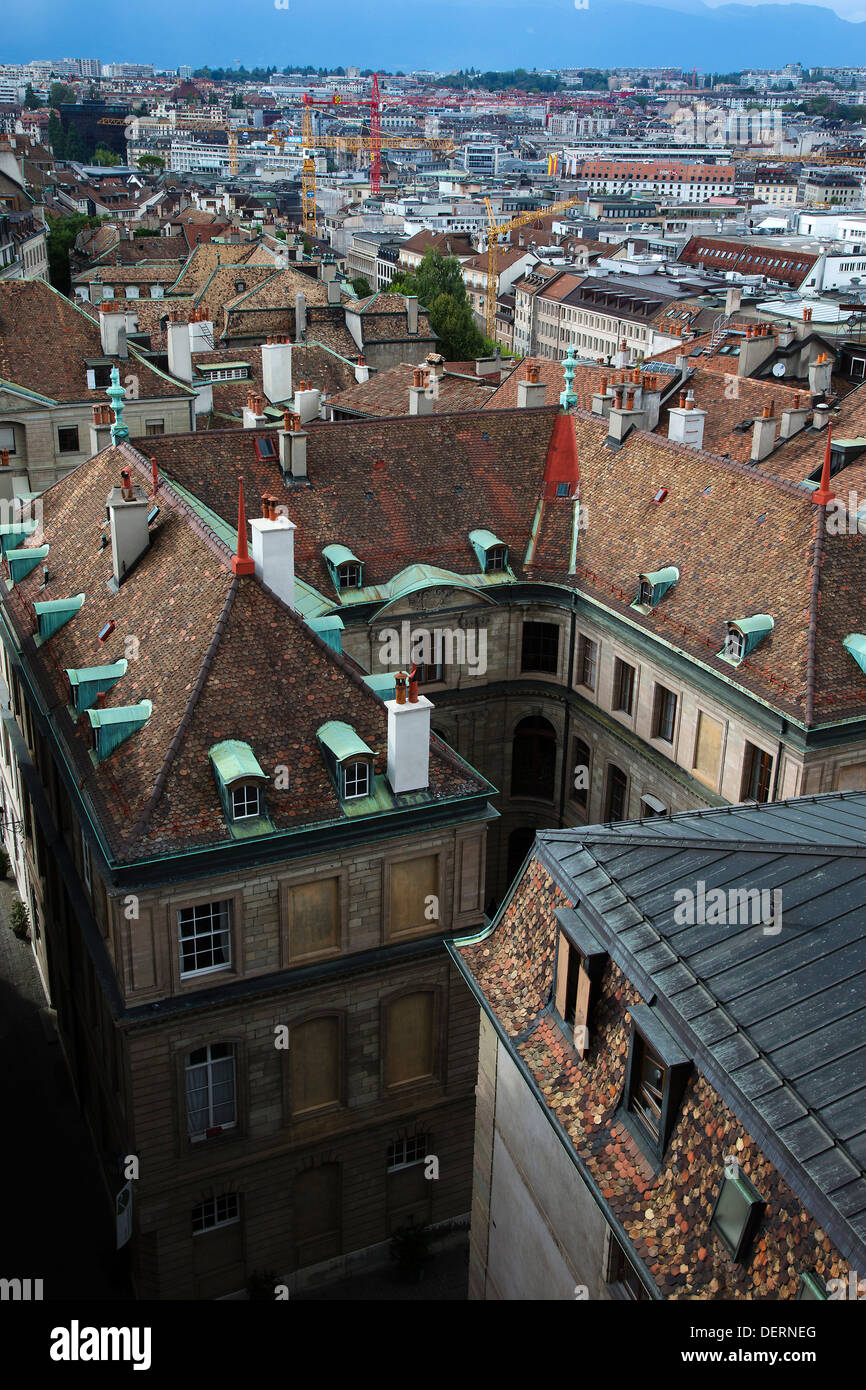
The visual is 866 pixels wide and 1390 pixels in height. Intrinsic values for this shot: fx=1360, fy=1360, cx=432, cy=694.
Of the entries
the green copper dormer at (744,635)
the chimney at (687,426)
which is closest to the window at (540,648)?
the green copper dormer at (744,635)

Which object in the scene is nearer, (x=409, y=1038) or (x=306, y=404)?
(x=409, y=1038)

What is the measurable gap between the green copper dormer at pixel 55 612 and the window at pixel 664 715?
2136 cm

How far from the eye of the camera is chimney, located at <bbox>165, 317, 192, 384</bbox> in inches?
3327

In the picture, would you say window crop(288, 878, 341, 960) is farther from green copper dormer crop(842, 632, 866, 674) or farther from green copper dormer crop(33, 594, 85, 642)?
green copper dormer crop(842, 632, 866, 674)

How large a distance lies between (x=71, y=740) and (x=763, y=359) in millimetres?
61288

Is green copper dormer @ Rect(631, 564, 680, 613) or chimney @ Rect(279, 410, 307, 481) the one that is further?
chimney @ Rect(279, 410, 307, 481)

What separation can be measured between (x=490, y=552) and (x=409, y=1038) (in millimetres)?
22701

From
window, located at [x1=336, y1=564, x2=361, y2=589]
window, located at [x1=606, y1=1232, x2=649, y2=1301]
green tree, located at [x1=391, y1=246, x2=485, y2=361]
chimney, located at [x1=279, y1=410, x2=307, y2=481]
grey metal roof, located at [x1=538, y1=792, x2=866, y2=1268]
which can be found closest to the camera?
grey metal roof, located at [x1=538, y1=792, x2=866, y2=1268]

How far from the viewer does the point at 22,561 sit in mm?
51719

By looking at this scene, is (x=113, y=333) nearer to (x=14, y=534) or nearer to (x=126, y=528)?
(x=14, y=534)

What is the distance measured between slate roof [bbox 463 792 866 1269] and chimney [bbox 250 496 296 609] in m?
13.8

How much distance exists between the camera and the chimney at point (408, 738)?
37.1 m

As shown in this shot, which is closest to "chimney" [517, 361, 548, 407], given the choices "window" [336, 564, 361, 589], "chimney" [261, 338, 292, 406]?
"chimney" [261, 338, 292, 406]

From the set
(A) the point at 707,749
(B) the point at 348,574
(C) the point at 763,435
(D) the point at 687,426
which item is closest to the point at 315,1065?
(A) the point at 707,749
